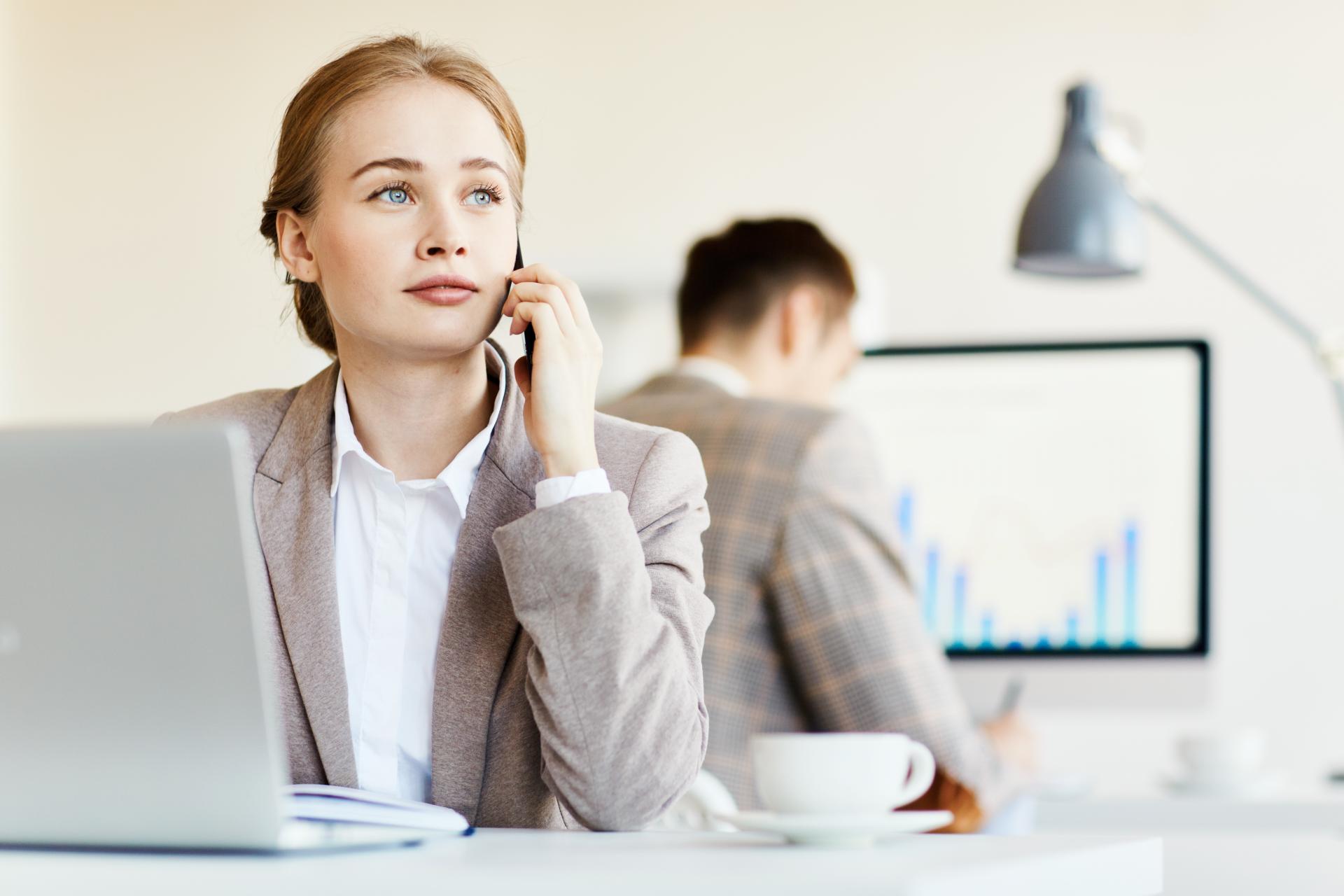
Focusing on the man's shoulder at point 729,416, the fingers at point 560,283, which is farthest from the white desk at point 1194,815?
the fingers at point 560,283

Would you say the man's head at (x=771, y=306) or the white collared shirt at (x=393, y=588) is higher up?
the man's head at (x=771, y=306)

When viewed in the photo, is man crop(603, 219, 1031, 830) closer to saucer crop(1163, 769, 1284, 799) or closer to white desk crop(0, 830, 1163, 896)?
saucer crop(1163, 769, 1284, 799)

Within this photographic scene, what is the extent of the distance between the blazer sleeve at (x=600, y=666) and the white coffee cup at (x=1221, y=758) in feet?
5.28

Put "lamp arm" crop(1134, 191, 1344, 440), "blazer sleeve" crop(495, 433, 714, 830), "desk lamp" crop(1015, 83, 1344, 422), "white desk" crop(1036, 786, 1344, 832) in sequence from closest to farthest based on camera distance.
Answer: "blazer sleeve" crop(495, 433, 714, 830), "white desk" crop(1036, 786, 1344, 832), "lamp arm" crop(1134, 191, 1344, 440), "desk lamp" crop(1015, 83, 1344, 422)

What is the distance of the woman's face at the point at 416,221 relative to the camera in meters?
1.21

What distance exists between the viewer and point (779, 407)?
Result: 2.08 metres

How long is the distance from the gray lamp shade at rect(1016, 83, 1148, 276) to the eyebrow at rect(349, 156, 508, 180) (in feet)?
5.00

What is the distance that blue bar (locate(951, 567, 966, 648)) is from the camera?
2.73 m

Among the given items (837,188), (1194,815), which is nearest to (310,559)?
(1194,815)

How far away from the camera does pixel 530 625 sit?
1062 mm

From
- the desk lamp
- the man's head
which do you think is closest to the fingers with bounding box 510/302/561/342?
the man's head

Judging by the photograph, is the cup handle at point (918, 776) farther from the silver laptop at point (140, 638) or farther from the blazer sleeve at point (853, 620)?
the blazer sleeve at point (853, 620)

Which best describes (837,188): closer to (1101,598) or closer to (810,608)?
(1101,598)

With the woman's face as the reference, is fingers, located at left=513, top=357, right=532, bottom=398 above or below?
below
